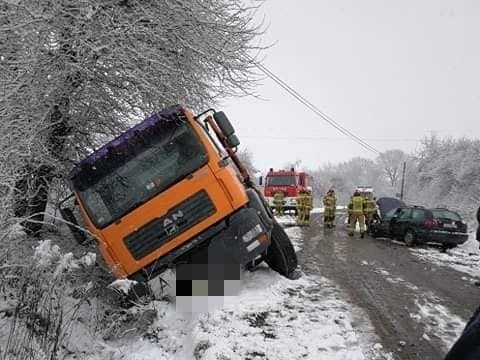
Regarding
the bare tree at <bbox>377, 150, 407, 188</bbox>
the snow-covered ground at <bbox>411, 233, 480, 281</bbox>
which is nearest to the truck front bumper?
the snow-covered ground at <bbox>411, 233, 480, 281</bbox>

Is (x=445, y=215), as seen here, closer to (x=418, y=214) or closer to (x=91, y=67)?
(x=418, y=214)

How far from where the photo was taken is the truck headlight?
6.37 m

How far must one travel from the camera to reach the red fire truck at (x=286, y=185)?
2356 cm

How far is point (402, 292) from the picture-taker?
729 centimetres

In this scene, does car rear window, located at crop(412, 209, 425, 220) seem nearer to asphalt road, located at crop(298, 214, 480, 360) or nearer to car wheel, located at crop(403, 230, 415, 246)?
car wheel, located at crop(403, 230, 415, 246)

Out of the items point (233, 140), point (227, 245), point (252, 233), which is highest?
point (233, 140)

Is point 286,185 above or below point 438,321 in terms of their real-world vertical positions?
below

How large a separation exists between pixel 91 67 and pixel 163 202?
2.82 meters

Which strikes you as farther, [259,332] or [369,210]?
[369,210]

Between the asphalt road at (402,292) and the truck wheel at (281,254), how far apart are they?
0.94 meters

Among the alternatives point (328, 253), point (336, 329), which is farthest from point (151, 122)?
point (328, 253)

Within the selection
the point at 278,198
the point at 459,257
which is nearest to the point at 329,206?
the point at 278,198

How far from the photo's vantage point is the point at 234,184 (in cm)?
650

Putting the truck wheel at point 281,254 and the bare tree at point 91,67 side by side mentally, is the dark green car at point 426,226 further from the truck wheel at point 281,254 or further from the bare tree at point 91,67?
the bare tree at point 91,67
